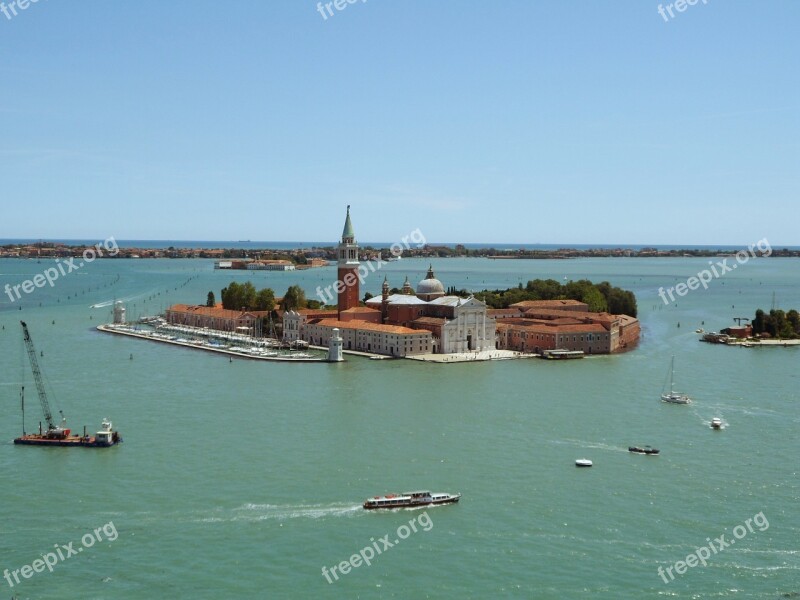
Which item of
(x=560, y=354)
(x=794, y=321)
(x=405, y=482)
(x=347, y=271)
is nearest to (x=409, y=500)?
(x=405, y=482)

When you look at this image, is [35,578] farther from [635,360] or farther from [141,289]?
[141,289]

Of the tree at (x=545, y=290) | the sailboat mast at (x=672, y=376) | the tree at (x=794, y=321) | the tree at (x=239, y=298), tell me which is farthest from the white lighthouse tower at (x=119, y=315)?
the tree at (x=794, y=321)

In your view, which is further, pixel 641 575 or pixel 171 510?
pixel 171 510

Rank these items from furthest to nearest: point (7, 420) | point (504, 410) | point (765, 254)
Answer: point (765, 254), point (504, 410), point (7, 420)

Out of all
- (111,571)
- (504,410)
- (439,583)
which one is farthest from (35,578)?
(504,410)

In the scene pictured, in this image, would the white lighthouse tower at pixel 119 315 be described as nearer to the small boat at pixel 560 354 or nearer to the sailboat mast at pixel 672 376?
the small boat at pixel 560 354

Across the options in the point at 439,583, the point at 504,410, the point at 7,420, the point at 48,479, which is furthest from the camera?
the point at 504,410
